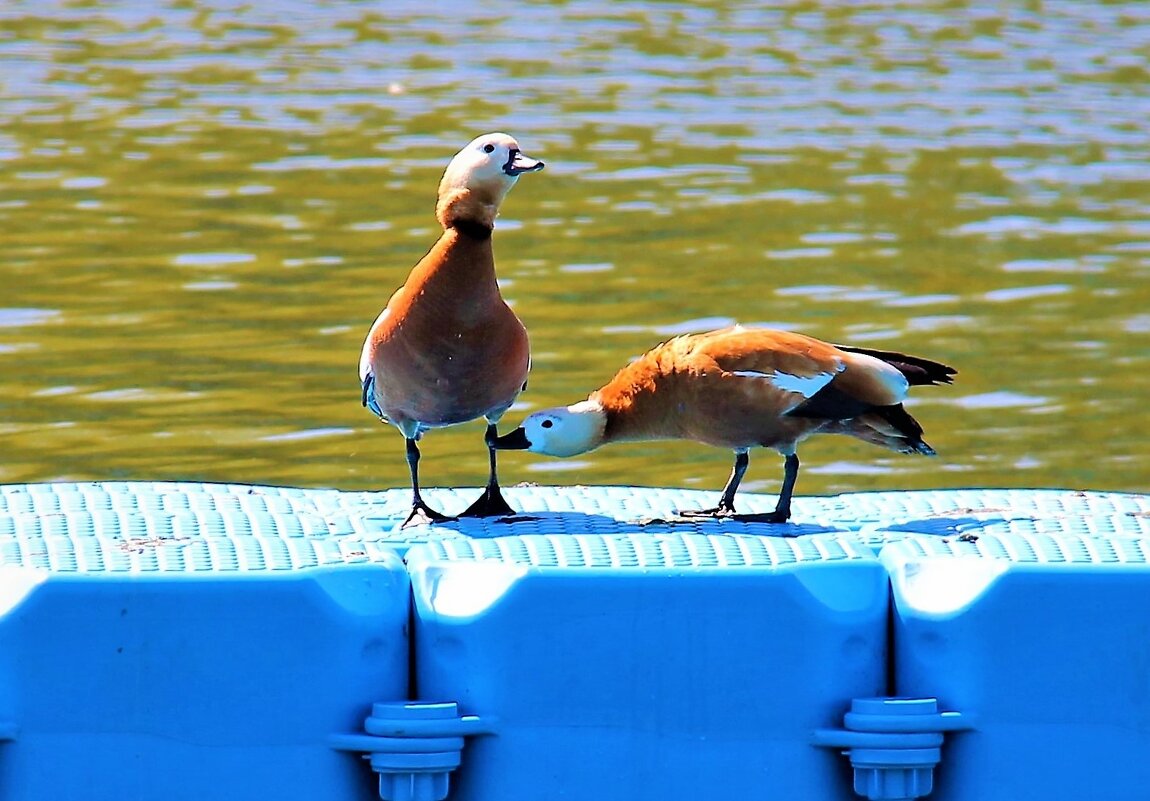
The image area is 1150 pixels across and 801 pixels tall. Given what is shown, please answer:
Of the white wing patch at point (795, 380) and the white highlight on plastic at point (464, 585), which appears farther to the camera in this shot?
the white wing patch at point (795, 380)

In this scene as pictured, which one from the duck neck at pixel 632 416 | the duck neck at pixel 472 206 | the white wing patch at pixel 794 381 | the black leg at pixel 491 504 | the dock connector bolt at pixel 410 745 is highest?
the duck neck at pixel 472 206

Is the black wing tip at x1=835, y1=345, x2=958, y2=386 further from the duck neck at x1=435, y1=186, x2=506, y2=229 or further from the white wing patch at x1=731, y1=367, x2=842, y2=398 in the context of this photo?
the duck neck at x1=435, y1=186, x2=506, y2=229

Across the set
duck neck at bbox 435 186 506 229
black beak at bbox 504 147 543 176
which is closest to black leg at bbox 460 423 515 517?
duck neck at bbox 435 186 506 229

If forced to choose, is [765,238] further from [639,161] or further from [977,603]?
[977,603]

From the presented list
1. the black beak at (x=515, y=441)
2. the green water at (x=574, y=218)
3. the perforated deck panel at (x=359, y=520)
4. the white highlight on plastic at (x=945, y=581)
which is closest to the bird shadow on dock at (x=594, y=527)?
the perforated deck panel at (x=359, y=520)

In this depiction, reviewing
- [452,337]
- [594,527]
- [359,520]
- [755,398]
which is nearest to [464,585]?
[594,527]

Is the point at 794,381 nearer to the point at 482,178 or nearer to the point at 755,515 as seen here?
the point at 755,515

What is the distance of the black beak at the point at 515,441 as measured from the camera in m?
5.72

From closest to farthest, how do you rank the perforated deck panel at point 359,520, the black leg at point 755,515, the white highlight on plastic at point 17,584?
the white highlight on plastic at point 17,584, the perforated deck panel at point 359,520, the black leg at point 755,515

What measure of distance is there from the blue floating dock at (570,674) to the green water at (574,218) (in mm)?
4346

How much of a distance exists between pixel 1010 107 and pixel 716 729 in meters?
15.2

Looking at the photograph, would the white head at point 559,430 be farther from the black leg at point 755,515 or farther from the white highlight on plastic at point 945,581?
the white highlight on plastic at point 945,581

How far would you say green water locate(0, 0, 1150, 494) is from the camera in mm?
9523

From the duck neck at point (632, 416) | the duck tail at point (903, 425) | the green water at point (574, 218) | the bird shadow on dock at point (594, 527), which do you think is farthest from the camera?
the green water at point (574, 218)
